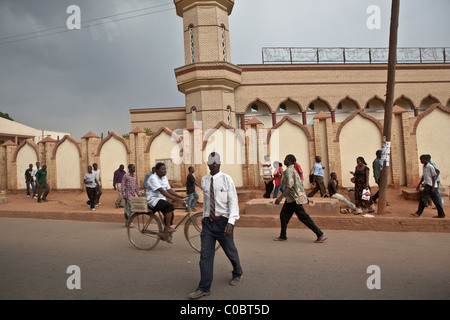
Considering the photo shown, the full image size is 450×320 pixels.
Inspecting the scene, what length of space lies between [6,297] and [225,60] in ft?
64.4

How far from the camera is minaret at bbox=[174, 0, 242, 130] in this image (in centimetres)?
2033

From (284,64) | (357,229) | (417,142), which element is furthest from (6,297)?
(284,64)

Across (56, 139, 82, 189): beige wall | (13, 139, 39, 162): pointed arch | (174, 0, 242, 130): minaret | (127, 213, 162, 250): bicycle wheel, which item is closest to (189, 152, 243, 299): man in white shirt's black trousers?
(127, 213, 162, 250): bicycle wheel

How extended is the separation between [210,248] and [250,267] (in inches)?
45.6

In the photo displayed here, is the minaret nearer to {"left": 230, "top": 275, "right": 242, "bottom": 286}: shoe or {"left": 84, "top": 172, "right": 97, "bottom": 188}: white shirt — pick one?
{"left": 84, "top": 172, "right": 97, "bottom": 188}: white shirt

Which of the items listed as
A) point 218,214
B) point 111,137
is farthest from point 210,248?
point 111,137

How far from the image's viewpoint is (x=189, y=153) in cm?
1359

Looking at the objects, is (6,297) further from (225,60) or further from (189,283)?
(225,60)

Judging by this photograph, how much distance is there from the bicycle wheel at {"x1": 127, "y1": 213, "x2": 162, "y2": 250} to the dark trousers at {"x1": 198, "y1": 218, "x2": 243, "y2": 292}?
2117 mm

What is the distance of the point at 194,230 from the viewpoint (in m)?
5.46

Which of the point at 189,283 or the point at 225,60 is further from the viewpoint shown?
the point at 225,60

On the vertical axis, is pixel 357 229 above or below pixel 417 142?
below

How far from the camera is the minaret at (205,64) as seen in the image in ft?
66.7

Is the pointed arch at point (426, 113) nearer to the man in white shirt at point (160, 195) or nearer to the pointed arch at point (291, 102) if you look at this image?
the man in white shirt at point (160, 195)
